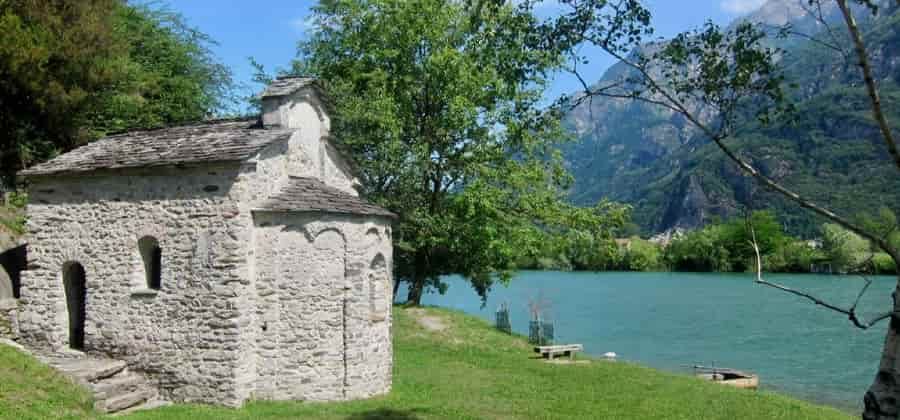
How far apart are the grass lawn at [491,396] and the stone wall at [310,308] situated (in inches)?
18.0

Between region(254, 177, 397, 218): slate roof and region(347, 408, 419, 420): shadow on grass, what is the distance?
3.58 metres

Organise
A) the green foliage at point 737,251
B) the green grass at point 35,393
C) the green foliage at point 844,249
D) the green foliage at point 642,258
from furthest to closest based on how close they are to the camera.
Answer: the green foliage at point 642,258, the green foliage at point 737,251, the green foliage at point 844,249, the green grass at point 35,393

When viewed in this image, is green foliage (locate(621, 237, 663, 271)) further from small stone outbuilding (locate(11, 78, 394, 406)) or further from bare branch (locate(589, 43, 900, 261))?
bare branch (locate(589, 43, 900, 261))

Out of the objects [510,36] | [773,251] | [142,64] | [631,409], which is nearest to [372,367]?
[631,409]

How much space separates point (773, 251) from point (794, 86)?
7364 centimetres

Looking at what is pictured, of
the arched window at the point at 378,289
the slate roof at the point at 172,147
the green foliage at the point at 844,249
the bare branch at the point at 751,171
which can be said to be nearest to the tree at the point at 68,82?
the slate roof at the point at 172,147

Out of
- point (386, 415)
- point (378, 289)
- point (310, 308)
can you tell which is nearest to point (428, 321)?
point (378, 289)

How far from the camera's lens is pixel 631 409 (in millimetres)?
12578

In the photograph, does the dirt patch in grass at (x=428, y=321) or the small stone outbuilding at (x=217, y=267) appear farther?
the dirt patch in grass at (x=428, y=321)

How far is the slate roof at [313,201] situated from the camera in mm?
11859

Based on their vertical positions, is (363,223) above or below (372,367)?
above

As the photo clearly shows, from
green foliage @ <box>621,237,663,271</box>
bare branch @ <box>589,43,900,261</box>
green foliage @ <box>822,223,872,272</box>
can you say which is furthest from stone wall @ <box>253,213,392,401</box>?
green foliage @ <box>621,237,663,271</box>

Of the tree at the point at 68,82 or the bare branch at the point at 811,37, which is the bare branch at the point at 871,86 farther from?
the tree at the point at 68,82

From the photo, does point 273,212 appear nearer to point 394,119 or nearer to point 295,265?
point 295,265
